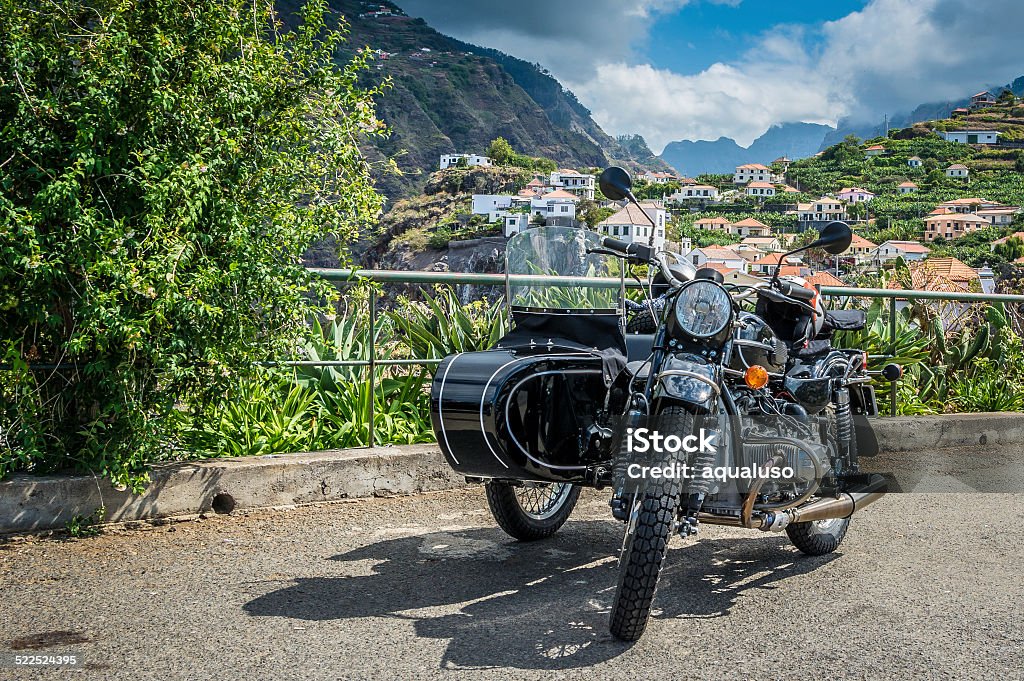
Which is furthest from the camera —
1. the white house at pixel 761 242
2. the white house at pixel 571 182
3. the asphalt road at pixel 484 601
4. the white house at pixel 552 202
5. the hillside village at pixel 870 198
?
the white house at pixel 571 182

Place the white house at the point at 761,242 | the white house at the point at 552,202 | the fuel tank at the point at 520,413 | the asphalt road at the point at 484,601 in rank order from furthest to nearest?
the white house at the point at 552,202 < the white house at the point at 761,242 < the fuel tank at the point at 520,413 < the asphalt road at the point at 484,601

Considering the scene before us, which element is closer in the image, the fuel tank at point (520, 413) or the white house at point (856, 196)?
the fuel tank at point (520, 413)

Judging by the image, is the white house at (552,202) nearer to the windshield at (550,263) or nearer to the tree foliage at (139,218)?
the tree foliage at (139,218)

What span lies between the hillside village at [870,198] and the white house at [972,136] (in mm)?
180

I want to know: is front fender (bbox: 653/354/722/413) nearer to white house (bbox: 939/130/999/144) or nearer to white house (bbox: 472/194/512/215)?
white house (bbox: 472/194/512/215)

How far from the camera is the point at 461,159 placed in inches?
7170

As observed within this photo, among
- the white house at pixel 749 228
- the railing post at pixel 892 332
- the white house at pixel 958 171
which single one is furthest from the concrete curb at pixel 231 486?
the white house at pixel 958 171

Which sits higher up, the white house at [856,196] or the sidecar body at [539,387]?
the white house at [856,196]

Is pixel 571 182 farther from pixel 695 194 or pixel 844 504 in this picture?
pixel 844 504

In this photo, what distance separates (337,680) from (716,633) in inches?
56.0

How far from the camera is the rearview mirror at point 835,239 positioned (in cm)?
396

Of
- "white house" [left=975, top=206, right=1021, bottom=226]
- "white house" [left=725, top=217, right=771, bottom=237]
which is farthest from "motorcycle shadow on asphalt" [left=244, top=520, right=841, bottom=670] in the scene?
"white house" [left=725, top=217, right=771, bottom=237]

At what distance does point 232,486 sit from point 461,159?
180602 millimetres

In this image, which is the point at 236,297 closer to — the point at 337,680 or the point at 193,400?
the point at 193,400
